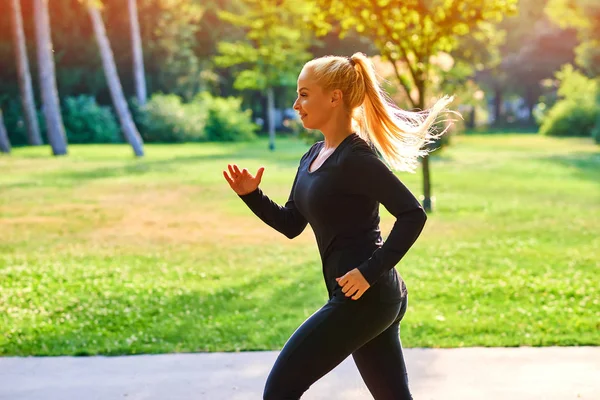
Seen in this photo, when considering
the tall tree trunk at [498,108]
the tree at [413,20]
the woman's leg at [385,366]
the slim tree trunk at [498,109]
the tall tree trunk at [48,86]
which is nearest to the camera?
the woman's leg at [385,366]

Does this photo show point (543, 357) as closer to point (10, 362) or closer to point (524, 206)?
point (10, 362)

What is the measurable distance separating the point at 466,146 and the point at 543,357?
3437 cm

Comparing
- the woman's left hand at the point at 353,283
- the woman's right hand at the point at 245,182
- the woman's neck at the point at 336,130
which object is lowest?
the woman's left hand at the point at 353,283

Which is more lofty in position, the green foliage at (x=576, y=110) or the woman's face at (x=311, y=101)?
the woman's face at (x=311, y=101)

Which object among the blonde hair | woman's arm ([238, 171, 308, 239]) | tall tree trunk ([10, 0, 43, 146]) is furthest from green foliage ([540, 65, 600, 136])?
woman's arm ([238, 171, 308, 239])

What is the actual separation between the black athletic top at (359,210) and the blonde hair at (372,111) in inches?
6.7

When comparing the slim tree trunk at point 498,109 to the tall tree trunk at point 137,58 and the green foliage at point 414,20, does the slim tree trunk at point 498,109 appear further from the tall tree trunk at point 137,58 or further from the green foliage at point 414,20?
the green foliage at point 414,20

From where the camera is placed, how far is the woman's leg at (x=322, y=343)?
3.02 meters

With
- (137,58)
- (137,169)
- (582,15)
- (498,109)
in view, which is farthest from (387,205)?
(498,109)

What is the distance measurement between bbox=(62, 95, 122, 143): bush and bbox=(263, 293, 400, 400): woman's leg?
4098 centimetres

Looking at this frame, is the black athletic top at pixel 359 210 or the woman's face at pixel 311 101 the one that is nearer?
the black athletic top at pixel 359 210

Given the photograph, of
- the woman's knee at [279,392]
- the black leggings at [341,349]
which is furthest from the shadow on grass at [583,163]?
the woman's knee at [279,392]

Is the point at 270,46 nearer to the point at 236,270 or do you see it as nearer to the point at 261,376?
the point at 236,270

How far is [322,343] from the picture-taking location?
3047 mm
